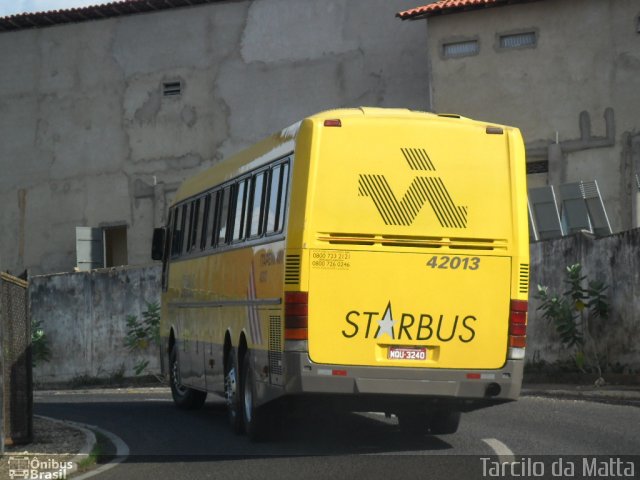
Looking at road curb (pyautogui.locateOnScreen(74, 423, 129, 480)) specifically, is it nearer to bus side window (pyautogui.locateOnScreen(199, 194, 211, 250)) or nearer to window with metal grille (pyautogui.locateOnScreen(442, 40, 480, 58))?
bus side window (pyautogui.locateOnScreen(199, 194, 211, 250))

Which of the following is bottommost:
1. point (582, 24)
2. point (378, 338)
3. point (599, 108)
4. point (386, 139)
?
point (378, 338)

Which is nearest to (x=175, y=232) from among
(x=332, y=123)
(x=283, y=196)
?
(x=283, y=196)

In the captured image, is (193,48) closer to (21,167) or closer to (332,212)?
(21,167)

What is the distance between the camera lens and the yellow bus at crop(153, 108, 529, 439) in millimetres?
12875

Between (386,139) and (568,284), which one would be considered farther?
(568,284)

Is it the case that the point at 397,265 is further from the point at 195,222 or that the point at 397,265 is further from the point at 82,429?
the point at 195,222

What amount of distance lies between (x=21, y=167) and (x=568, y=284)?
23510 mm

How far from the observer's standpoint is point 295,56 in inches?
1538

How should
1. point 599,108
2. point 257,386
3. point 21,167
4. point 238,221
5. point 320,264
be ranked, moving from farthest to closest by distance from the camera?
point 21,167, point 599,108, point 238,221, point 257,386, point 320,264

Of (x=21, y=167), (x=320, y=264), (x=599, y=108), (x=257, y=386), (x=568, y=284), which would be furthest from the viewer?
(x=21, y=167)

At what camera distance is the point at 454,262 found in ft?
43.1

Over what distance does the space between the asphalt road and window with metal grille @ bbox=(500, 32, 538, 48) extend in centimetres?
1642

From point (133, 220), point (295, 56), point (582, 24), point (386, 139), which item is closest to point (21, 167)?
point (133, 220)

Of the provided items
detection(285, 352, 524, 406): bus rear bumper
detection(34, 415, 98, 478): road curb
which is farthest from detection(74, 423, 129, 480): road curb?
detection(285, 352, 524, 406): bus rear bumper
